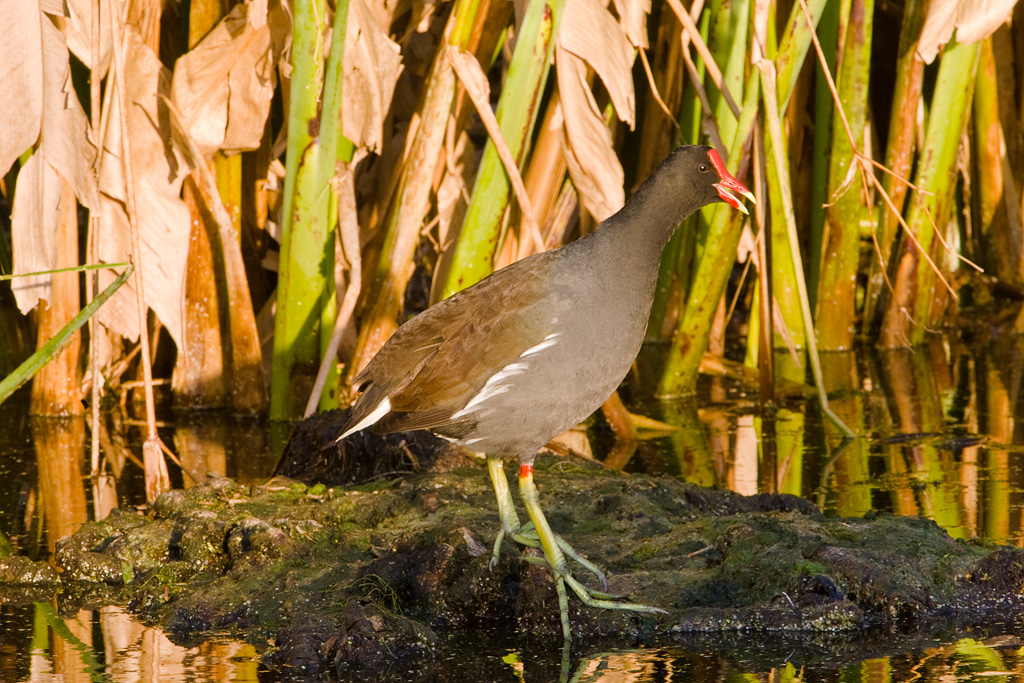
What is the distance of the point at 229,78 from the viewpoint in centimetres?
466

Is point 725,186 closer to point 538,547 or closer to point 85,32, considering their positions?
point 538,547

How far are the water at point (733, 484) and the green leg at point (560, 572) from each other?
108 mm

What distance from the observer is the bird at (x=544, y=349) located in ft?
9.91

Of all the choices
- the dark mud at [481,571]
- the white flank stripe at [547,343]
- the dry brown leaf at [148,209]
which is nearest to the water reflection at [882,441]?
the dark mud at [481,571]

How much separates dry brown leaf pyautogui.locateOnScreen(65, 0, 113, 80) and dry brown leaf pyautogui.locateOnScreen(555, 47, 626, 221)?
1503 millimetres

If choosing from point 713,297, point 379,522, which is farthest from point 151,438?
point 713,297

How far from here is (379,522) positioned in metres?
3.60

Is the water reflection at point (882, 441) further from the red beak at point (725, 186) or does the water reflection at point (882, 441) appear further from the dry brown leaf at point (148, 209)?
the dry brown leaf at point (148, 209)

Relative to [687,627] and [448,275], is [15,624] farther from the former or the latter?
[448,275]

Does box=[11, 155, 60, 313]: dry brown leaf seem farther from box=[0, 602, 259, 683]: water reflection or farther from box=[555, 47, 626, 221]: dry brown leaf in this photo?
box=[555, 47, 626, 221]: dry brown leaf

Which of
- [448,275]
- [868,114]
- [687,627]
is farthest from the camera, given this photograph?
[868,114]

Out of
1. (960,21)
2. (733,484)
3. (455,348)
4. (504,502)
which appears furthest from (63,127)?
(960,21)

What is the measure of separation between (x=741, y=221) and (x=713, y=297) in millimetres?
345

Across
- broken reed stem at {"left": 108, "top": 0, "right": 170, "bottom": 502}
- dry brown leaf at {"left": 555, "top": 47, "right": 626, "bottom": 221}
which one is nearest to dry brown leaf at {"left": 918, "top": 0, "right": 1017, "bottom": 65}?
dry brown leaf at {"left": 555, "top": 47, "right": 626, "bottom": 221}
